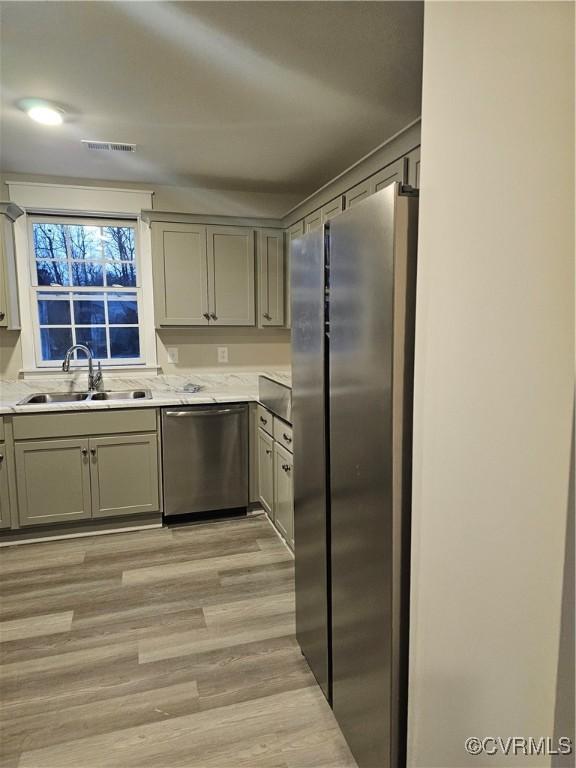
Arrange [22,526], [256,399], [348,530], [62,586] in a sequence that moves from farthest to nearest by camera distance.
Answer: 1. [256,399]
2. [22,526]
3. [62,586]
4. [348,530]

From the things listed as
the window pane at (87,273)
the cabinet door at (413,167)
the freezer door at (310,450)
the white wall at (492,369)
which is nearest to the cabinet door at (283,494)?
the freezer door at (310,450)

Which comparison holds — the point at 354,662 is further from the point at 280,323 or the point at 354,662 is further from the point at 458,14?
the point at 280,323

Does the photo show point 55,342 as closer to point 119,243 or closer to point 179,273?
point 119,243

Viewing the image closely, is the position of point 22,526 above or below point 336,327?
below

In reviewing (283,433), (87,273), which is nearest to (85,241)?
(87,273)

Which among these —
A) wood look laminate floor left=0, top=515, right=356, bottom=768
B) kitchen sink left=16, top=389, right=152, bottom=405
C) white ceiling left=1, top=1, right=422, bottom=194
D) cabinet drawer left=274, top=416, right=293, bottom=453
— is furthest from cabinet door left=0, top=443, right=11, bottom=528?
white ceiling left=1, top=1, right=422, bottom=194

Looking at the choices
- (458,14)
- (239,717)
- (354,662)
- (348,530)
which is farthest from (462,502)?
(239,717)

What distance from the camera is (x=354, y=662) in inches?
60.6

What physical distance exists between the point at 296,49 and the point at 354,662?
2.22m

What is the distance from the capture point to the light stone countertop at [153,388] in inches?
125

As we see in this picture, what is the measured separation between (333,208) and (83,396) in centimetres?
228

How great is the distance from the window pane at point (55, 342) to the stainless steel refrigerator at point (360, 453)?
2514 mm

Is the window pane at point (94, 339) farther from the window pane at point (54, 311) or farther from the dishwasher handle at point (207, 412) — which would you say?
the dishwasher handle at point (207, 412)

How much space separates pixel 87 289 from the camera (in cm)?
376
